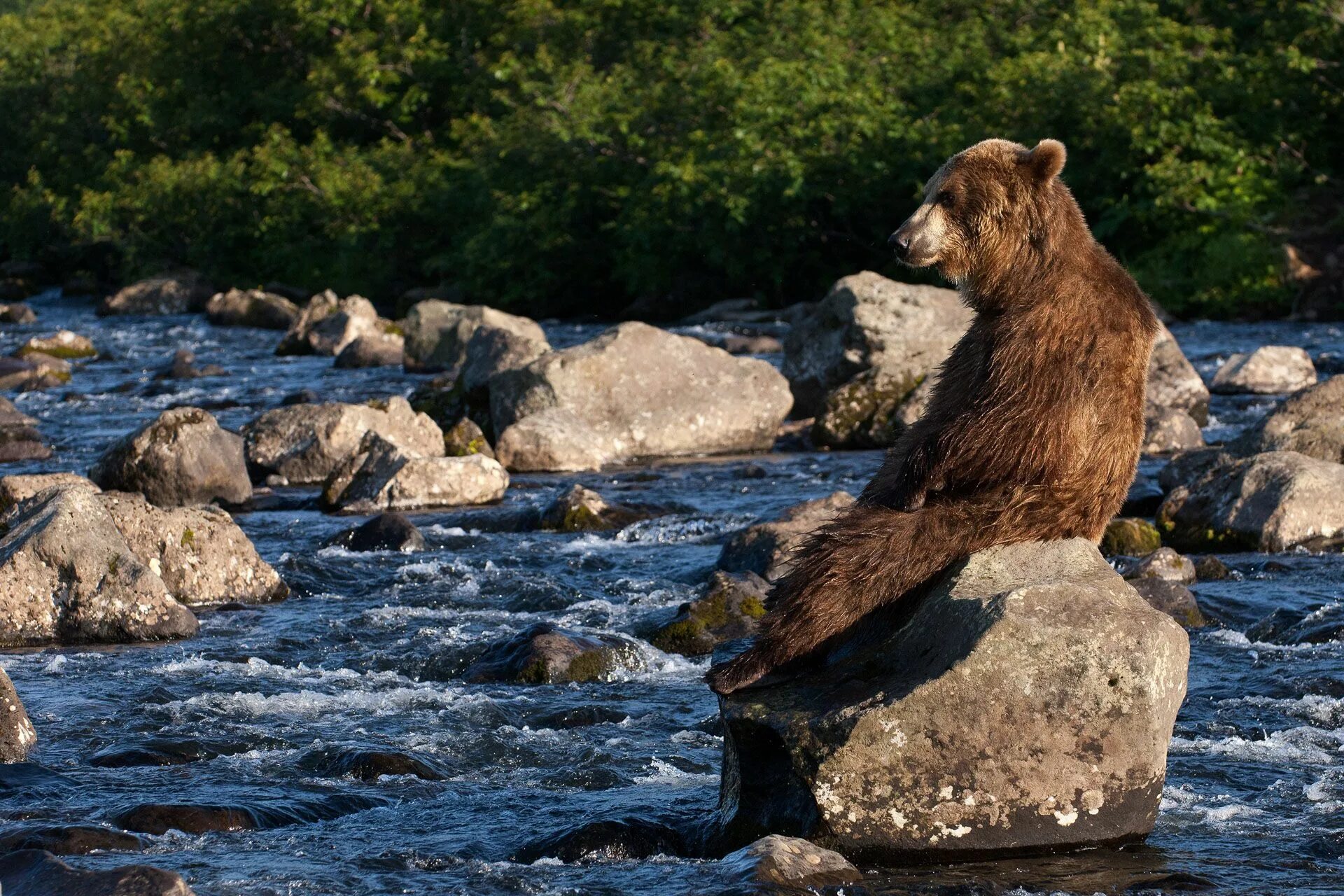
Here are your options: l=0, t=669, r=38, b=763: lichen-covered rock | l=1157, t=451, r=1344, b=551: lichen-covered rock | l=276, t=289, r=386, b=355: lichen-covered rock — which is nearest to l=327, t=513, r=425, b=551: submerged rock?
l=0, t=669, r=38, b=763: lichen-covered rock

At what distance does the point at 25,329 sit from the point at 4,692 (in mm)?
27635

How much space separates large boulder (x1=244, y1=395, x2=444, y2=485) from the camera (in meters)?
15.6

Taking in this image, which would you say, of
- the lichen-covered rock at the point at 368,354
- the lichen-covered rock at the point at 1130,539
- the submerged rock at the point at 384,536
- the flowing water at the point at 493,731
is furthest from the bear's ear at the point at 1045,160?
the lichen-covered rock at the point at 368,354

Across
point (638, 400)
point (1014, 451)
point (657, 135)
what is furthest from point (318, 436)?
point (657, 135)

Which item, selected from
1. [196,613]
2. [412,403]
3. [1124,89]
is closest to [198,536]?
[196,613]

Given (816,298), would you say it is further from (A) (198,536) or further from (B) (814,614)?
(B) (814,614)

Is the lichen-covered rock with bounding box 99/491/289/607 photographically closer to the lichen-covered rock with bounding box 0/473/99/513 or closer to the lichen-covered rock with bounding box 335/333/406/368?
the lichen-covered rock with bounding box 0/473/99/513

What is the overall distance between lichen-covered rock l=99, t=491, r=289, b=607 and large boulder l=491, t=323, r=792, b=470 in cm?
539

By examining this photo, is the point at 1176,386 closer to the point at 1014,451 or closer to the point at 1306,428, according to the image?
the point at 1306,428

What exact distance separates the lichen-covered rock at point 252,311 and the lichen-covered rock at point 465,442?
1641 cm

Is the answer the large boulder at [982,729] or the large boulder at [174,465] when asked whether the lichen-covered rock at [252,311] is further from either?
the large boulder at [982,729]

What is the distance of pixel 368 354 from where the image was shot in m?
24.9

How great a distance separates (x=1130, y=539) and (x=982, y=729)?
21.2ft

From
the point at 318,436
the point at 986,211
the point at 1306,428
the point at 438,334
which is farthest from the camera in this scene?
the point at 438,334
